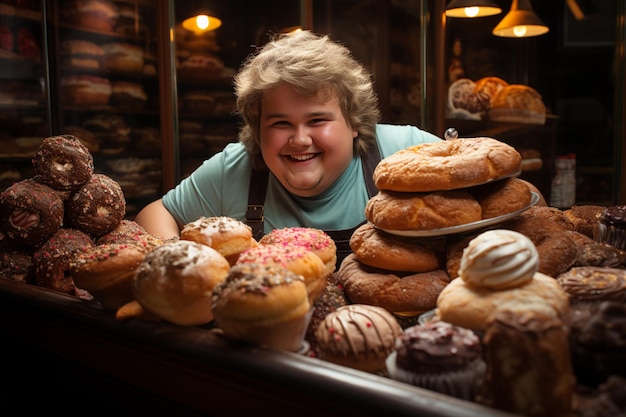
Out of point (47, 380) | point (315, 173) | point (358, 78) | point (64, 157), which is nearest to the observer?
point (47, 380)

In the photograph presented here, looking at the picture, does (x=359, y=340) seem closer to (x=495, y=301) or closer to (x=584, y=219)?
(x=495, y=301)

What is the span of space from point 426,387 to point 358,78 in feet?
5.24

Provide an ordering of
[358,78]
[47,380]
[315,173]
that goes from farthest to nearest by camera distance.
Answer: [358,78]
[315,173]
[47,380]

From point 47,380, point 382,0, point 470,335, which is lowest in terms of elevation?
point 47,380

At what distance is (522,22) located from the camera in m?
4.14

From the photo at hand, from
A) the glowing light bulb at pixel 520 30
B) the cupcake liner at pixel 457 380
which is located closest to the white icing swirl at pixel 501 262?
the cupcake liner at pixel 457 380

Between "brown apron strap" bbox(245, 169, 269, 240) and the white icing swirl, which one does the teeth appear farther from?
the white icing swirl

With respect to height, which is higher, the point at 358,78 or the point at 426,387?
the point at 358,78

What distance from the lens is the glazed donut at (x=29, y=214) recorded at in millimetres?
1399

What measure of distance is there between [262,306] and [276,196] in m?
1.35

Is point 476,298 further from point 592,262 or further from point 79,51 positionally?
point 79,51

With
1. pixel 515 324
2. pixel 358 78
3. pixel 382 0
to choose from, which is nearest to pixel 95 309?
pixel 515 324

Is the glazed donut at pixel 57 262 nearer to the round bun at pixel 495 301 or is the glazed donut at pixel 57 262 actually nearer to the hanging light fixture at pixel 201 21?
the round bun at pixel 495 301

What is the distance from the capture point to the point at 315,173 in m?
2.00
